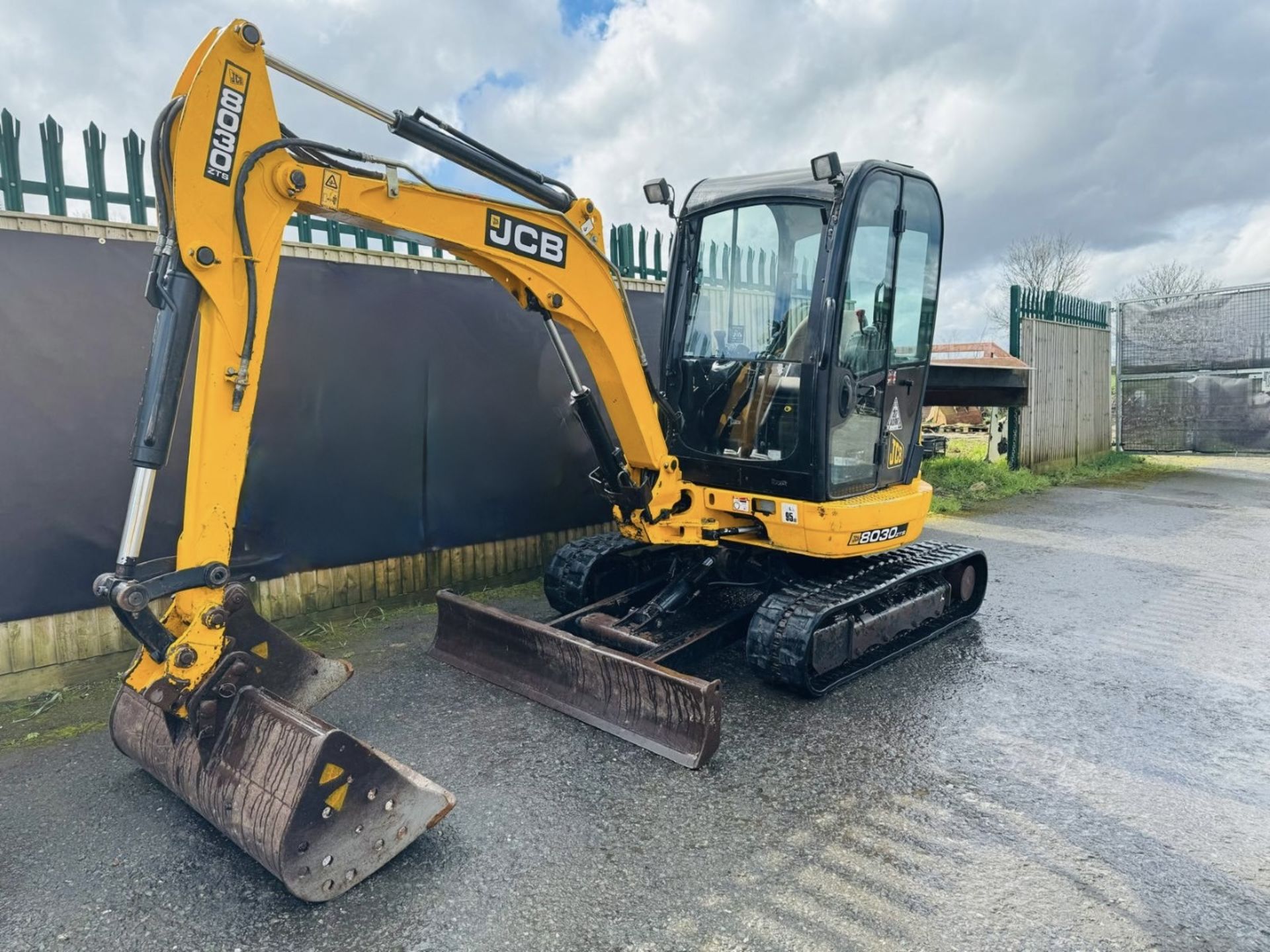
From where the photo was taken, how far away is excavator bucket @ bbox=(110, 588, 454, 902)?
253 centimetres

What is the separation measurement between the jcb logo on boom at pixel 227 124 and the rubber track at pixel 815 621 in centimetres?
300

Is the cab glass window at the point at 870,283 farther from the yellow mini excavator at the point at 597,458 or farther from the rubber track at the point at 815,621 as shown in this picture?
the rubber track at the point at 815,621

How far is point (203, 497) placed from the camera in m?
2.75

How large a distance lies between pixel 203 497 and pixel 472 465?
10.1 feet

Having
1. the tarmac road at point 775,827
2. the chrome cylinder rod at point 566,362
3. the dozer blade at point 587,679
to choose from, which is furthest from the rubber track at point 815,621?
the chrome cylinder rod at point 566,362

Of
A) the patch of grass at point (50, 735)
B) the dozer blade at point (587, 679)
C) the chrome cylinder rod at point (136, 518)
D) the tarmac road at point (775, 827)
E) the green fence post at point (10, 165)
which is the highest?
the green fence post at point (10, 165)

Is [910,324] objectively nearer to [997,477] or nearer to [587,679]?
[587,679]

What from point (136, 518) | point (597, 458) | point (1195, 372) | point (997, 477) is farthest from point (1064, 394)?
point (136, 518)

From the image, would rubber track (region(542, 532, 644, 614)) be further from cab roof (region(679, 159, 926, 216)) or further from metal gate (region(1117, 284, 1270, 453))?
metal gate (region(1117, 284, 1270, 453))

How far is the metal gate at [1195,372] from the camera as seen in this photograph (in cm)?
1231

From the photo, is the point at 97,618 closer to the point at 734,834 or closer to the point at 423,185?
the point at 423,185

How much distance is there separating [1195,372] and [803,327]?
11.9m

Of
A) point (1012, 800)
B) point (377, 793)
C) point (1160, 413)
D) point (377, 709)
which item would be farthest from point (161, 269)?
point (1160, 413)

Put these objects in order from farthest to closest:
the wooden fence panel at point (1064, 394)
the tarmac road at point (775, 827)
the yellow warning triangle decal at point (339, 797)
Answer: the wooden fence panel at point (1064, 394) < the yellow warning triangle decal at point (339, 797) < the tarmac road at point (775, 827)
